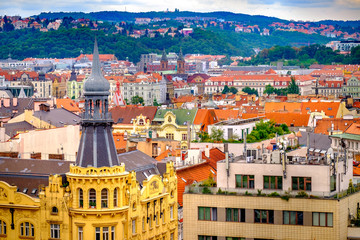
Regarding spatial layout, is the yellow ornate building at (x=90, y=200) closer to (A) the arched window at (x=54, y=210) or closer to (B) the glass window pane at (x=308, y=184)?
(A) the arched window at (x=54, y=210)

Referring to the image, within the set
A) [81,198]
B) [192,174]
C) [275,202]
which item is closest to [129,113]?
[192,174]

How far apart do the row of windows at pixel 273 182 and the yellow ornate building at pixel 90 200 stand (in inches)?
279

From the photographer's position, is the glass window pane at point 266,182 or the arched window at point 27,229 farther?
the arched window at point 27,229

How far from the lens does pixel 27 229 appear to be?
44812 mm

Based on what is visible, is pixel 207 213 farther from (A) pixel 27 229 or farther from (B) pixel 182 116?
(B) pixel 182 116

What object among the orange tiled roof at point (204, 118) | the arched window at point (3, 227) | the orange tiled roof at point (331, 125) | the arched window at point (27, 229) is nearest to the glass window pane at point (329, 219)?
the arched window at point (27, 229)

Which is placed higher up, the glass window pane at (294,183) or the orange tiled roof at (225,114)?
the glass window pane at (294,183)

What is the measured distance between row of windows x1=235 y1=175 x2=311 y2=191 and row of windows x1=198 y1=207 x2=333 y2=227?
1.12m

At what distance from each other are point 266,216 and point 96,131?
422 inches

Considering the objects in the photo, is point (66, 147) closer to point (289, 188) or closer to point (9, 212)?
point (9, 212)

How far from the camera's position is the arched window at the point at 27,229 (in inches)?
1757

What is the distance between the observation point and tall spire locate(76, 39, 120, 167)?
44094 millimetres

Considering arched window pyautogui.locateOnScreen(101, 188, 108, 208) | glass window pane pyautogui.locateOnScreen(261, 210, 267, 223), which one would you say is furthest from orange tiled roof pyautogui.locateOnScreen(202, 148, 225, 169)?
glass window pane pyautogui.locateOnScreen(261, 210, 267, 223)

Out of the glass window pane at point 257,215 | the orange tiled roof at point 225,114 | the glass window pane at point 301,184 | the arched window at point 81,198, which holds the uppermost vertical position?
the glass window pane at point 301,184
